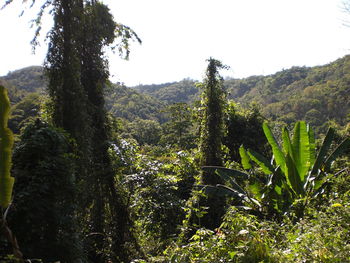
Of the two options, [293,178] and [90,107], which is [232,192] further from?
[90,107]

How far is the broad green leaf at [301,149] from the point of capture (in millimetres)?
5488

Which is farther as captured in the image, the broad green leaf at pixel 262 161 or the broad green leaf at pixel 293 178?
the broad green leaf at pixel 262 161

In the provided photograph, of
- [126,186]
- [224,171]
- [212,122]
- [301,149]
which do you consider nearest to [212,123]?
[212,122]

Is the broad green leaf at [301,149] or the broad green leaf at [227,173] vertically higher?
the broad green leaf at [301,149]

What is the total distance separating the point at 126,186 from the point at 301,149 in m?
3.51

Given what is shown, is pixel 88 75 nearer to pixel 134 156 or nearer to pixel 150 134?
pixel 134 156

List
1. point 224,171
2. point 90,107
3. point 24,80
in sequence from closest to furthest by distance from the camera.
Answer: point 90,107
point 224,171
point 24,80

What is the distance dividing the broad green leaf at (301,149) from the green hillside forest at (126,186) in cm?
2

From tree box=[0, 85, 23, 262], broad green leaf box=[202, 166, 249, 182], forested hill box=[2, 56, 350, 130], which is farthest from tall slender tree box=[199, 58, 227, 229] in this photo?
forested hill box=[2, 56, 350, 130]

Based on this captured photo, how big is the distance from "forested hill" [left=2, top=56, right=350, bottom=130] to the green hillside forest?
22412 millimetres

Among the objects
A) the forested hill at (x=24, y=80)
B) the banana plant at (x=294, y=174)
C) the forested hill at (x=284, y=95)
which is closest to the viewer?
the banana plant at (x=294, y=174)

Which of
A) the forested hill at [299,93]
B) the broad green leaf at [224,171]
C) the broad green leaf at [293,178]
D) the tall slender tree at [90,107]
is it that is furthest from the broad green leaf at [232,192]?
the forested hill at [299,93]

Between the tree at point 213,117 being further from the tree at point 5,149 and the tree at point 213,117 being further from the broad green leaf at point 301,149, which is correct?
the tree at point 5,149

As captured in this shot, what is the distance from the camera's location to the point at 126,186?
5539 millimetres
